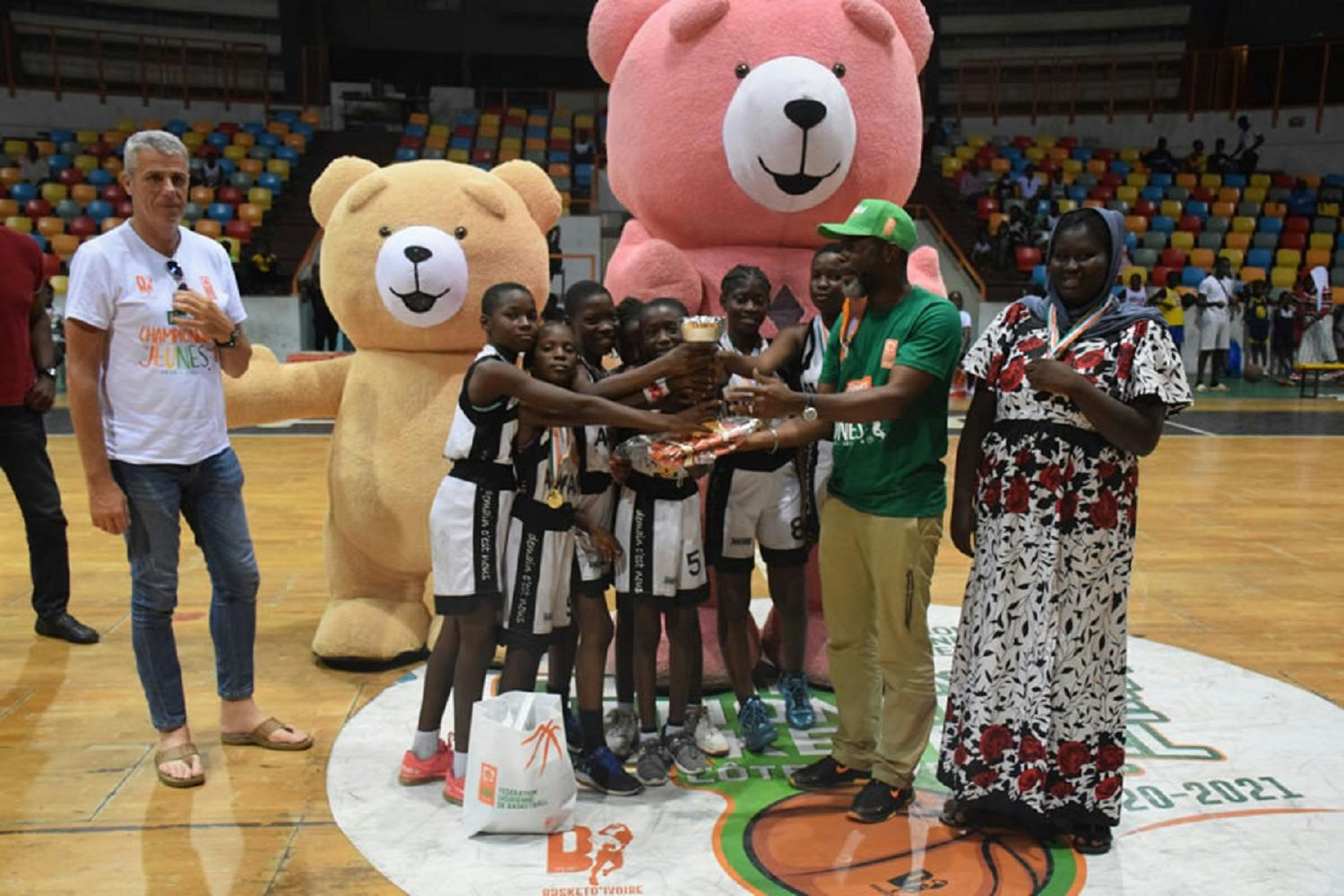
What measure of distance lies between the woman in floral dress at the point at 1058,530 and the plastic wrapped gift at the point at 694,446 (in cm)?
55

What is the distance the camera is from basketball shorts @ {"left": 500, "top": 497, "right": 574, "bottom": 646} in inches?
117

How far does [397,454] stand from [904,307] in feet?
6.02

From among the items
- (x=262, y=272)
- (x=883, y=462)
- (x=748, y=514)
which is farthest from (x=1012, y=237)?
(x=883, y=462)

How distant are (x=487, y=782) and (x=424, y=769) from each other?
1.35 ft

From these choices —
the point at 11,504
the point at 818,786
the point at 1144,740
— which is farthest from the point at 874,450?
the point at 11,504

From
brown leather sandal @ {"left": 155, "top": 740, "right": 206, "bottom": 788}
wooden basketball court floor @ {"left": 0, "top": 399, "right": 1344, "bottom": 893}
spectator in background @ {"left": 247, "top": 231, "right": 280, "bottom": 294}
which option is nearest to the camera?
wooden basketball court floor @ {"left": 0, "top": 399, "right": 1344, "bottom": 893}

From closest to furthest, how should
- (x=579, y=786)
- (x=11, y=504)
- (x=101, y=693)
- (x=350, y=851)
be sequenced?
(x=350, y=851) → (x=579, y=786) → (x=101, y=693) → (x=11, y=504)

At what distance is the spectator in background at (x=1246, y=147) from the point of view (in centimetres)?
1677

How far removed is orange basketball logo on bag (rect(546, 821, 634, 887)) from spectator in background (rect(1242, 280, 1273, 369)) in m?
12.9

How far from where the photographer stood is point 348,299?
12.8 ft

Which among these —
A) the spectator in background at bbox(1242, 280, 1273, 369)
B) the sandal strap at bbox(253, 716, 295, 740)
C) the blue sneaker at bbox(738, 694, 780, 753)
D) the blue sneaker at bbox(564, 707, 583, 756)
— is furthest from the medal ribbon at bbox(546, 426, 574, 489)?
the spectator in background at bbox(1242, 280, 1273, 369)

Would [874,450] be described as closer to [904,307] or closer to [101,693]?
[904,307]

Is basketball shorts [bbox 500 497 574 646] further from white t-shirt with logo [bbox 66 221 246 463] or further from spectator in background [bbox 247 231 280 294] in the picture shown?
spectator in background [bbox 247 231 280 294]

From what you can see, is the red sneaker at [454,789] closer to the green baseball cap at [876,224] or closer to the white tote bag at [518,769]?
the white tote bag at [518,769]
